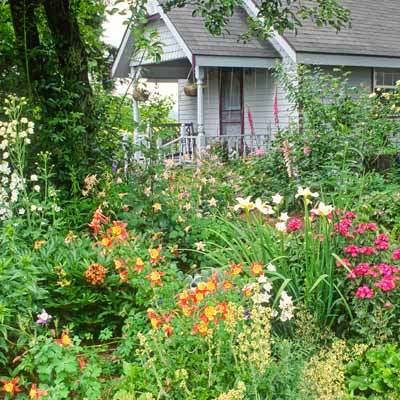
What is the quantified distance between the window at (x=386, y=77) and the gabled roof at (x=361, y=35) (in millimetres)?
788

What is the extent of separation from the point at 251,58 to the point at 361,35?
3.20 m

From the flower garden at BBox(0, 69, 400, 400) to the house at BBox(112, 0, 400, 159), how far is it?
798cm

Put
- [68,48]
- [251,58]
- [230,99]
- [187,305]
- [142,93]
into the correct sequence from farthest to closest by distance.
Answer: [230,99] < [251,58] < [68,48] < [142,93] < [187,305]

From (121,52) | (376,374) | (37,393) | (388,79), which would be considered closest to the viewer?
(37,393)

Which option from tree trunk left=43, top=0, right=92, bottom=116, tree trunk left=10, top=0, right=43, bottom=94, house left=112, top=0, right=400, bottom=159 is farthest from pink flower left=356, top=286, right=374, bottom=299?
house left=112, top=0, right=400, bottom=159

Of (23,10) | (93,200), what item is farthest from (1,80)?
(93,200)

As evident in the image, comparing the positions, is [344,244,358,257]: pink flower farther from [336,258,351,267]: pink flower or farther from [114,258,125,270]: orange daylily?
[114,258,125,270]: orange daylily

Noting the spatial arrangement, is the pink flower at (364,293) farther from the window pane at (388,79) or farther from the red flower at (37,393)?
the window pane at (388,79)

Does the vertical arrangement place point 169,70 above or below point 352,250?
above

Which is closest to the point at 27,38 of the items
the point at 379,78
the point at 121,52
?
the point at 121,52

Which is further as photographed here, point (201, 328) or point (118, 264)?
point (118, 264)

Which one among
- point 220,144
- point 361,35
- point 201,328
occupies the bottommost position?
point 201,328

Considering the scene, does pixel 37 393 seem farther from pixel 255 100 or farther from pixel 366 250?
pixel 255 100

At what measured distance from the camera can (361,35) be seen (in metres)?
15.2
